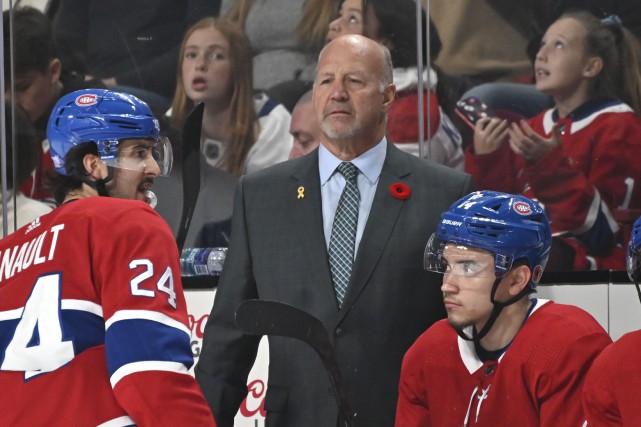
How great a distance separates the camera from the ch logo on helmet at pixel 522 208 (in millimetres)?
2648

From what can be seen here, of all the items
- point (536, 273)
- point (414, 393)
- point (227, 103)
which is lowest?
point (414, 393)

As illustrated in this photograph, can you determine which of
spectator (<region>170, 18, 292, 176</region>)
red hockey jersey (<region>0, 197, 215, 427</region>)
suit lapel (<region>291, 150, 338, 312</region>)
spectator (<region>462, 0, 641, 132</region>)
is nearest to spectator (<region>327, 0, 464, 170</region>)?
spectator (<region>462, 0, 641, 132</region>)

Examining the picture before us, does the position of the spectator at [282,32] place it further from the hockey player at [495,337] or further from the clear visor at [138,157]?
the clear visor at [138,157]

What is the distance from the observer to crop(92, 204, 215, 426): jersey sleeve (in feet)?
6.36

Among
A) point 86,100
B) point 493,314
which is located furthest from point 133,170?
point 493,314

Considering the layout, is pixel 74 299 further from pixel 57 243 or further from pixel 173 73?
pixel 173 73

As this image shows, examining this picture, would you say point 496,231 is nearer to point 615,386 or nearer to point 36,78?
point 615,386

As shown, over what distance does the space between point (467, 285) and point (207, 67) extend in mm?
1534

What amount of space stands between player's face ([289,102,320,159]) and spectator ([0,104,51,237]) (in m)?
0.86

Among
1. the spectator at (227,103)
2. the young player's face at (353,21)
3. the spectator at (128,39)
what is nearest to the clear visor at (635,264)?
the young player's face at (353,21)

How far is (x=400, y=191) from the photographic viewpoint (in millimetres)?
2760

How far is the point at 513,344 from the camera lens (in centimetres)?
248

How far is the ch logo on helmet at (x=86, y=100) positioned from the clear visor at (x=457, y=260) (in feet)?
2.63

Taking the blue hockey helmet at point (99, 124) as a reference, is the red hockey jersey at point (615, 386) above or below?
below
